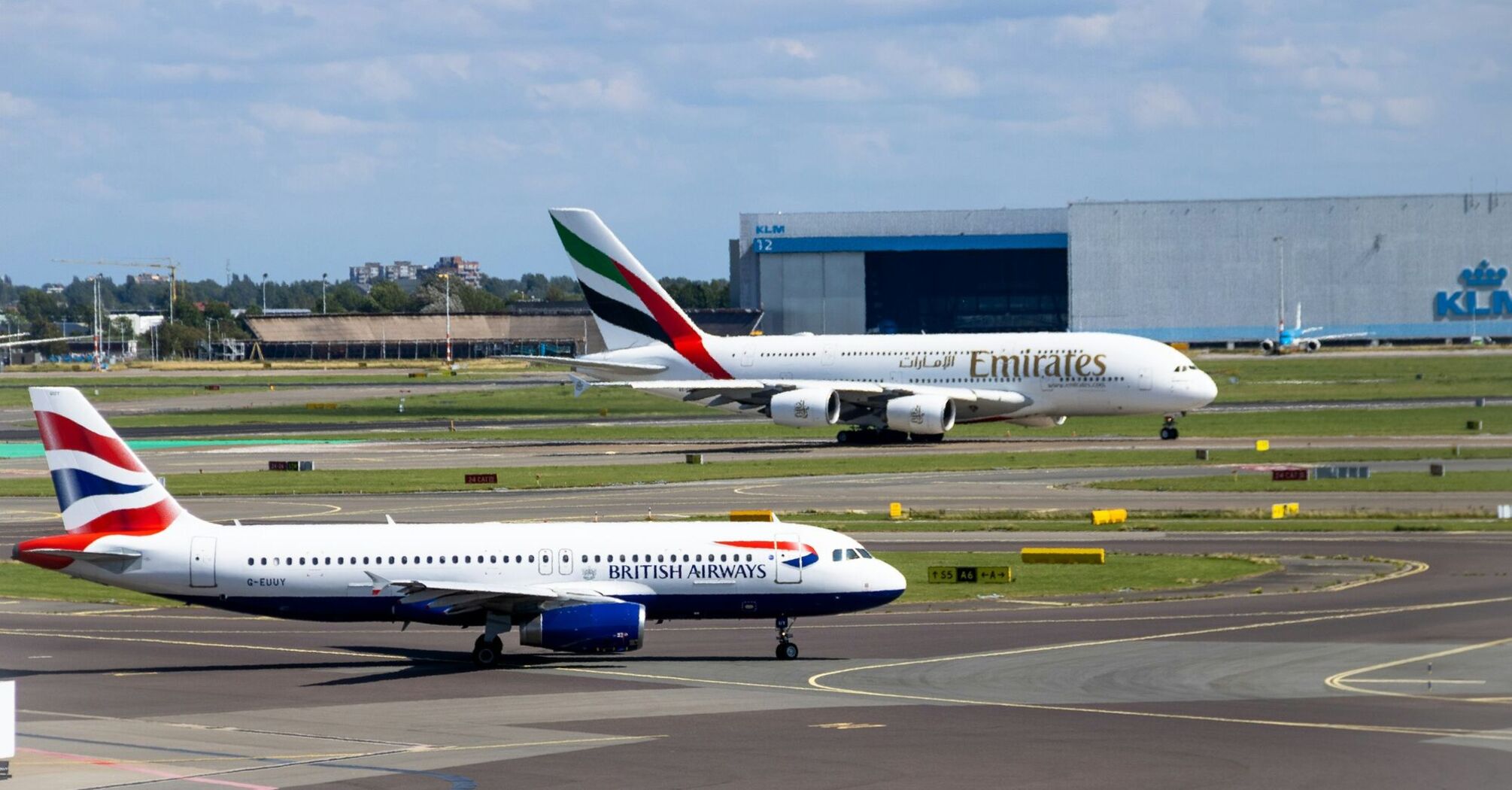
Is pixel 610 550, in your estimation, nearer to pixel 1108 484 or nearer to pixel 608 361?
pixel 1108 484

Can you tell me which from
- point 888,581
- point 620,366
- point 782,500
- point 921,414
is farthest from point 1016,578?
point 620,366

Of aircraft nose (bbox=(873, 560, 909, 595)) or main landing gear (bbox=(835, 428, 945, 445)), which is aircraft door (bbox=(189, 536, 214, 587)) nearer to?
aircraft nose (bbox=(873, 560, 909, 595))

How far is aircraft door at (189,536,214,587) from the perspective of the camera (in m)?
41.5

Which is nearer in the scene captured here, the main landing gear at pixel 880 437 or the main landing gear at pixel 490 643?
the main landing gear at pixel 490 643

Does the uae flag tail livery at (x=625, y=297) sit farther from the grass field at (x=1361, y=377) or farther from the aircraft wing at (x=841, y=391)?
the grass field at (x=1361, y=377)

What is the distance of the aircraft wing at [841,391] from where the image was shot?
97375 mm

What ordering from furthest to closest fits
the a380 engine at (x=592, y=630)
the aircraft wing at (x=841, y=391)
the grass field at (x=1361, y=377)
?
the grass field at (x=1361, y=377) → the aircraft wing at (x=841, y=391) → the a380 engine at (x=592, y=630)

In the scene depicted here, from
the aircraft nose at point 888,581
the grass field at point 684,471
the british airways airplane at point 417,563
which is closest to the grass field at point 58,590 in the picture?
the british airways airplane at point 417,563

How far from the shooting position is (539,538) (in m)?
42.1

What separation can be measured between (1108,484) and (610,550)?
42.2m

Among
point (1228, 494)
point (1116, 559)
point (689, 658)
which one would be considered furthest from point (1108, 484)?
point (689, 658)

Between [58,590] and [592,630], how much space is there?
2406 cm

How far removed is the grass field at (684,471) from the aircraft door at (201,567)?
39.5m

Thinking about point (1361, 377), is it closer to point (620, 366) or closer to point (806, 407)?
point (806, 407)
